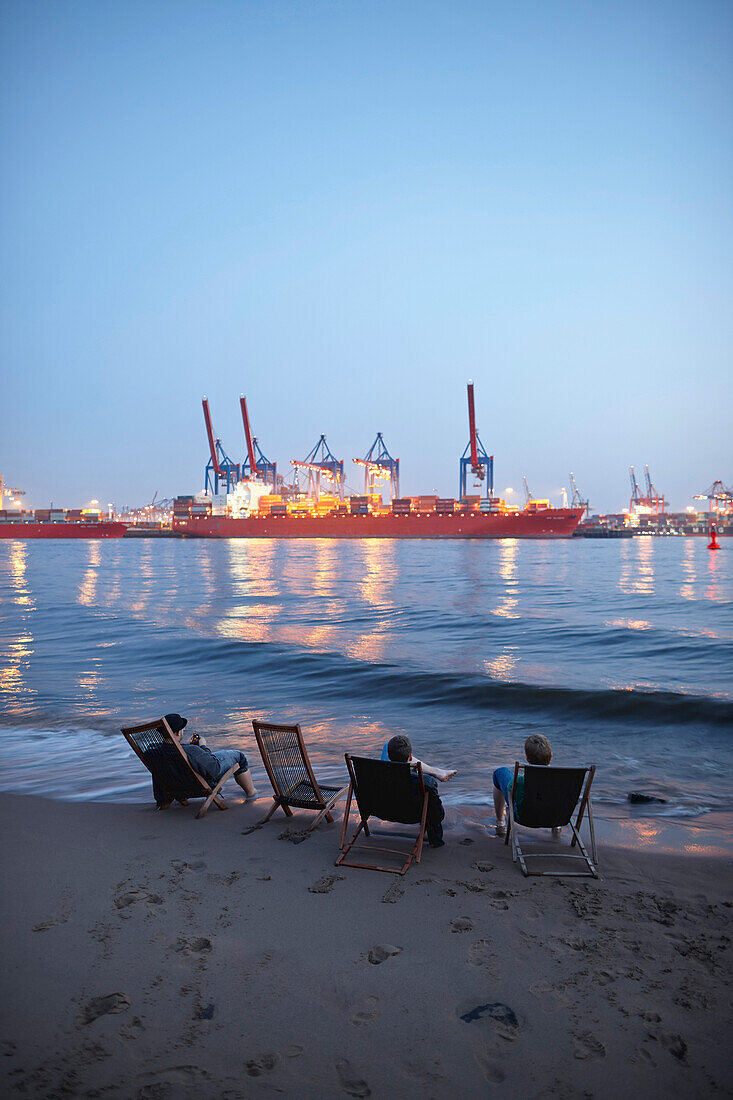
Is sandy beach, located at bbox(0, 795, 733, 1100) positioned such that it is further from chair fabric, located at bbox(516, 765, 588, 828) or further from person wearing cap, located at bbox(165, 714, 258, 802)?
person wearing cap, located at bbox(165, 714, 258, 802)

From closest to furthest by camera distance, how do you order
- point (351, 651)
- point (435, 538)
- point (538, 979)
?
point (538, 979) < point (351, 651) < point (435, 538)

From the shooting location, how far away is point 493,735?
7.41 metres

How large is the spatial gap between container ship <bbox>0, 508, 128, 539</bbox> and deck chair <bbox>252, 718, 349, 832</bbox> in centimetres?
10225

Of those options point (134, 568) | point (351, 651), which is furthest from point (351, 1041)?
point (134, 568)

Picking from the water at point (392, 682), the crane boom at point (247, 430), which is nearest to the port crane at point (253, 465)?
the crane boom at point (247, 430)

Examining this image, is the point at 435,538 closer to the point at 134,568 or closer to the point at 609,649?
the point at 134,568

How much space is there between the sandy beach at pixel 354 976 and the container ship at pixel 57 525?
338 ft

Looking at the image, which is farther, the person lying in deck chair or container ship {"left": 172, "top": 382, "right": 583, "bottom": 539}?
container ship {"left": 172, "top": 382, "right": 583, "bottom": 539}

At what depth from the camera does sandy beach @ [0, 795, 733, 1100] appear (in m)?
2.14

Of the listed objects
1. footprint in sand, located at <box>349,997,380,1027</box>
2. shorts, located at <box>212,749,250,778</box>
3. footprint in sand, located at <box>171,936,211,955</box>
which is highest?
shorts, located at <box>212,749,250,778</box>

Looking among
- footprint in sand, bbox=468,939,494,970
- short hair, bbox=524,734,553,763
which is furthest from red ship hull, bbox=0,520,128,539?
footprint in sand, bbox=468,939,494,970

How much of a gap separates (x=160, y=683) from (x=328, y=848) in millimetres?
7172

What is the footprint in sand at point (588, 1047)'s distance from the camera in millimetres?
2205

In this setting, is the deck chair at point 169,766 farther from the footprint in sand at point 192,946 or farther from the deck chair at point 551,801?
the deck chair at point 551,801
